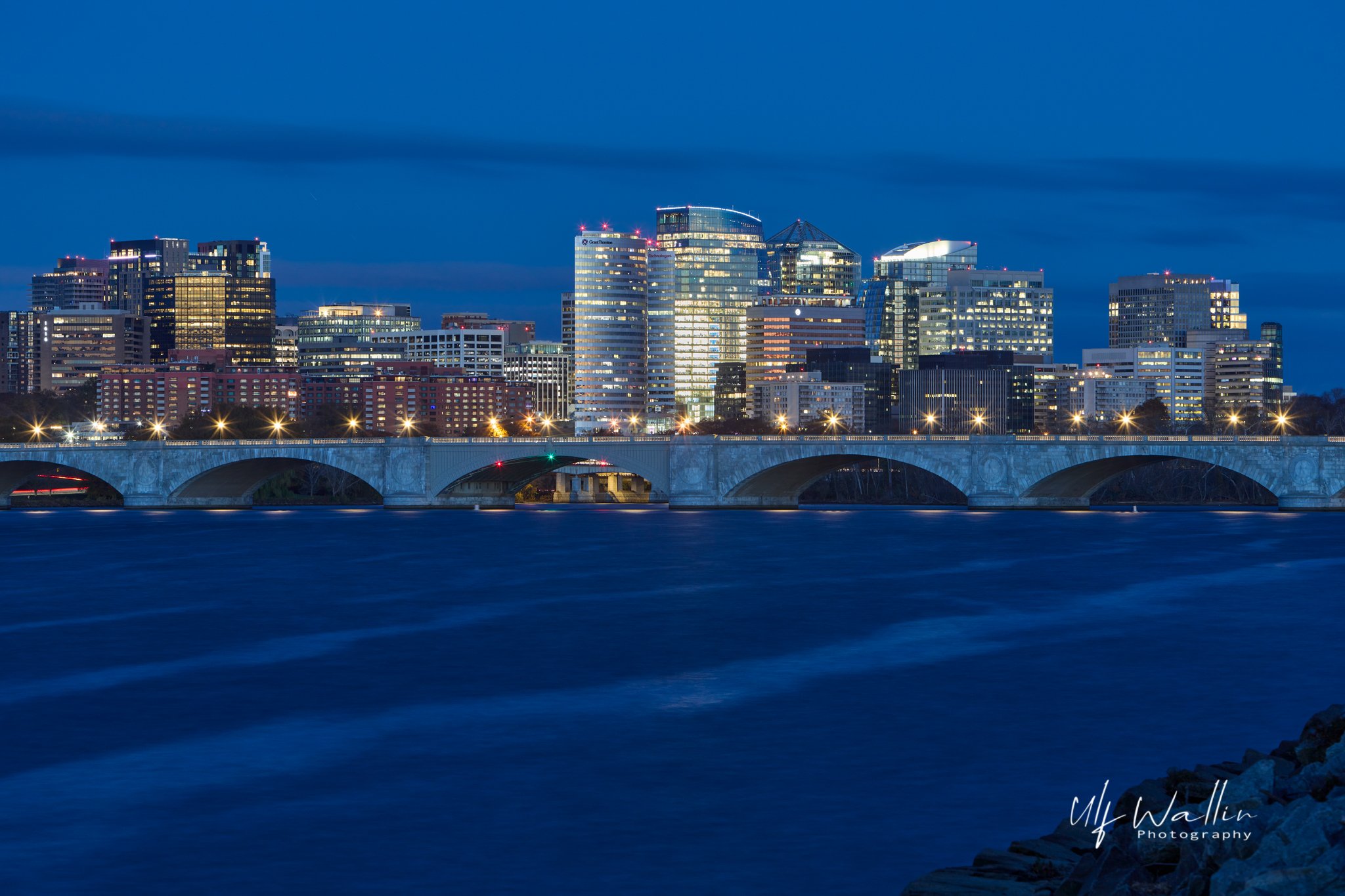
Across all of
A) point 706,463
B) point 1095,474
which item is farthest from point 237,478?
point 1095,474

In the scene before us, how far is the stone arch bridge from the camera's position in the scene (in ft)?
301

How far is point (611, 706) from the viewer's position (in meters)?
34.1

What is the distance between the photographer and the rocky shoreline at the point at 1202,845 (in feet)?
45.7

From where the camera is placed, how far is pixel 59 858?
2161 centimetres

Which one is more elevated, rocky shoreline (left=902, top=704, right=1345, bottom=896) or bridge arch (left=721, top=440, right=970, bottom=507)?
bridge arch (left=721, top=440, right=970, bottom=507)

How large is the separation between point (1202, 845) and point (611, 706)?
63.8 feet

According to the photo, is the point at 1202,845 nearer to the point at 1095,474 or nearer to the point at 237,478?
the point at 1095,474

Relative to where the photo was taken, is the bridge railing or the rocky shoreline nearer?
the rocky shoreline

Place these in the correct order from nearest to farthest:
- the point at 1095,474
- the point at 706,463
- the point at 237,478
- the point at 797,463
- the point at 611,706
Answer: the point at 611,706 < the point at 1095,474 < the point at 706,463 < the point at 797,463 < the point at 237,478

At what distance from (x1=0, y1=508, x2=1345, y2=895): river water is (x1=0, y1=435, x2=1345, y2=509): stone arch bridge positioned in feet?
62.8

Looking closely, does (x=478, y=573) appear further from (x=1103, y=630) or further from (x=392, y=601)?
(x=1103, y=630)

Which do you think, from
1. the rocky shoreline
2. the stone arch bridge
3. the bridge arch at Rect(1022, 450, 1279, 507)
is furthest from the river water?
the stone arch bridge

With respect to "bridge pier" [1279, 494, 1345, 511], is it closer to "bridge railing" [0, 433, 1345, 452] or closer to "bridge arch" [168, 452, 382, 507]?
"bridge railing" [0, 433, 1345, 452]

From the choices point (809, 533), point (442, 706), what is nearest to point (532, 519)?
point (809, 533)
